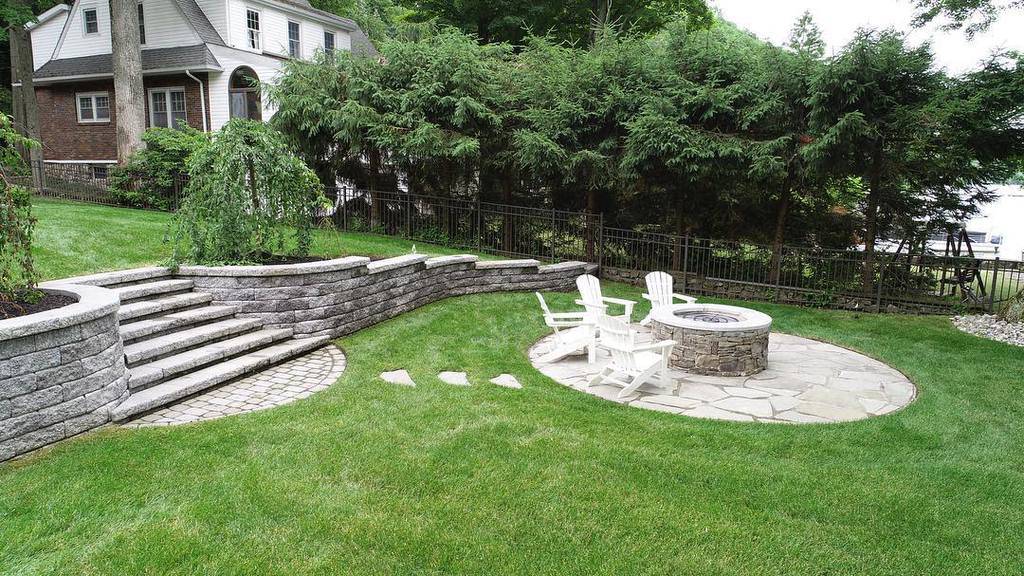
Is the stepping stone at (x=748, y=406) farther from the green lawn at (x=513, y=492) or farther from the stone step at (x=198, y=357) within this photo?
the stone step at (x=198, y=357)

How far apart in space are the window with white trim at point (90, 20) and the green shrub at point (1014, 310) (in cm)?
2534

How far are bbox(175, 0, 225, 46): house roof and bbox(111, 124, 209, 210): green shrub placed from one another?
18.4 ft

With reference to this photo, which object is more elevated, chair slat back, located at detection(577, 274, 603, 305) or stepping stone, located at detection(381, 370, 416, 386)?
chair slat back, located at detection(577, 274, 603, 305)

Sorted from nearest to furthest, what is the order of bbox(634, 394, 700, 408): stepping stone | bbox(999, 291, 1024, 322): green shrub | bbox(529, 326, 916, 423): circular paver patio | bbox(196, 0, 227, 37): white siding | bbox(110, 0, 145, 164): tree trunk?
bbox(529, 326, 916, 423): circular paver patio
bbox(634, 394, 700, 408): stepping stone
bbox(999, 291, 1024, 322): green shrub
bbox(110, 0, 145, 164): tree trunk
bbox(196, 0, 227, 37): white siding

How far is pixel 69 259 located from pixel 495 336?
5351 millimetres

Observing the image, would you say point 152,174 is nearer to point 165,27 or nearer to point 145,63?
point 145,63

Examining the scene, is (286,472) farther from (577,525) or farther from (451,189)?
(451,189)

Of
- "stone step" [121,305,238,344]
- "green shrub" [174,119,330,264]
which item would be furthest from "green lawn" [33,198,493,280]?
"stone step" [121,305,238,344]

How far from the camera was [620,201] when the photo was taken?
39.1 ft

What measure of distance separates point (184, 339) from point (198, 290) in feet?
4.00

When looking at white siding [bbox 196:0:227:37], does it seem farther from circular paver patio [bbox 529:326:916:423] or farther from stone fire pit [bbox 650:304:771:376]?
stone fire pit [bbox 650:304:771:376]

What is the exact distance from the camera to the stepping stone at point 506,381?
5.63 m

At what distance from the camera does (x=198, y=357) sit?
5.32 meters

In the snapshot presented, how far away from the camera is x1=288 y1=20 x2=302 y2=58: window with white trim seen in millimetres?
20781
